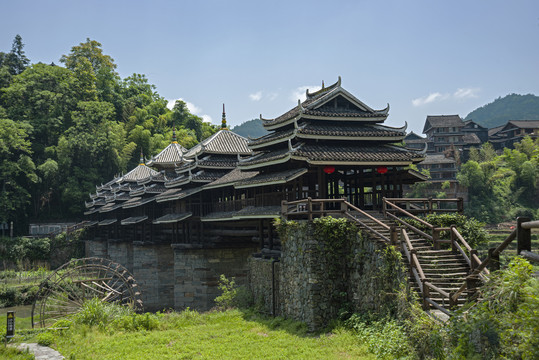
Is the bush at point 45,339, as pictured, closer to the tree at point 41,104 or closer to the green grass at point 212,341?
the green grass at point 212,341

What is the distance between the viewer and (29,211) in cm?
6278

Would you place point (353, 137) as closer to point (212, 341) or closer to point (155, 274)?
point (212, 341)

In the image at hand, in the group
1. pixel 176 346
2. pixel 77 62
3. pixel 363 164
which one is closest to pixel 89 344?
pixel 176 346

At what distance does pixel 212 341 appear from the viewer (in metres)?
15.4

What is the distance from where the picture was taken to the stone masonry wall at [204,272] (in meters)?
28.1

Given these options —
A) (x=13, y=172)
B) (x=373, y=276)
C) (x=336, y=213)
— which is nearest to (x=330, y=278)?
(x=373, y=276)

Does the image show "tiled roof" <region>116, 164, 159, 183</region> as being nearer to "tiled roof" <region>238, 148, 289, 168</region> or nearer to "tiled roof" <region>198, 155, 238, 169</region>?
"tiled roof" <region>198, 155, 238, 169</region>

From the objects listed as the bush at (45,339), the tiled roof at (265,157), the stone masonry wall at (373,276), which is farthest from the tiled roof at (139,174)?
the stone masonry wall at (373,276)

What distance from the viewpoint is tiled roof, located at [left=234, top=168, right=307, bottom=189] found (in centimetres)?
1901

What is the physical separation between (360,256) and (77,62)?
91.9 metres

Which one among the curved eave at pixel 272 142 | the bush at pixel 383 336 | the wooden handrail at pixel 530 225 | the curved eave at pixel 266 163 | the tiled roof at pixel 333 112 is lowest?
the bush at pixel 383 336

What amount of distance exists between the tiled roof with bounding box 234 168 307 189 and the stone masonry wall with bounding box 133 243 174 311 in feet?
52.0

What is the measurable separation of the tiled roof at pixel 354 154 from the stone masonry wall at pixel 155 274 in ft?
67.0

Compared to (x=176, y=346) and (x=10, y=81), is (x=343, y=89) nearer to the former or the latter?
(x=176, y=346)
